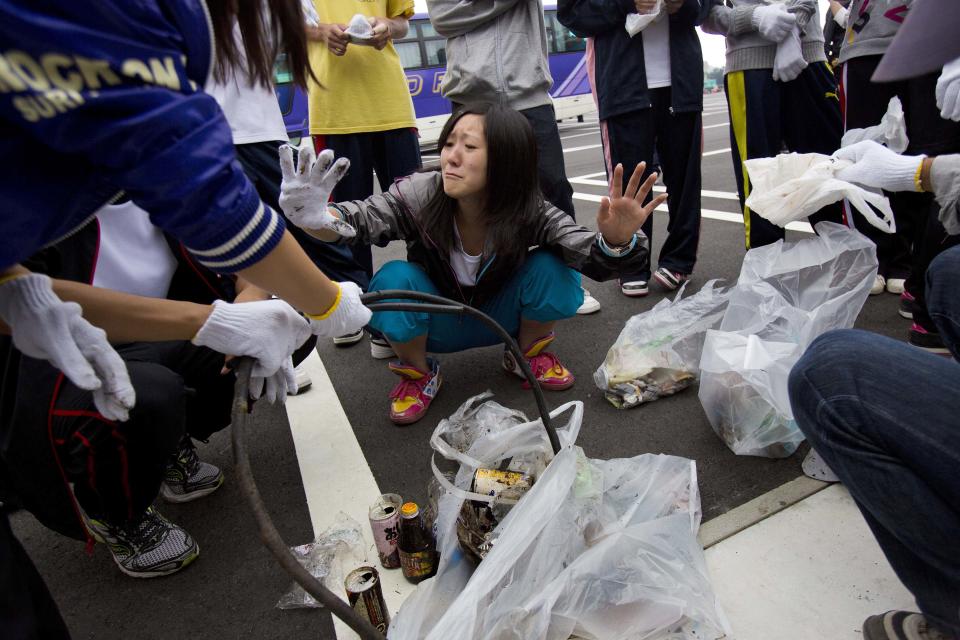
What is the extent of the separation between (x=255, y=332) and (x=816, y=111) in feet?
10.2

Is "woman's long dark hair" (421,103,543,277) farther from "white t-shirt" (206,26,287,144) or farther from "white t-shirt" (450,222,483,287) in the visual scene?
"white t-shirt" (206,26,287,144)

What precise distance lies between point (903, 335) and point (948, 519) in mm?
1921

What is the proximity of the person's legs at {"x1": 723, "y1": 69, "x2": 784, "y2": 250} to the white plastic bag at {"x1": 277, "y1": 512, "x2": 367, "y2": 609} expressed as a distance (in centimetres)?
250

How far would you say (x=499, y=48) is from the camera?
2.83 m

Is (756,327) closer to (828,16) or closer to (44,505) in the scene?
(44,505)

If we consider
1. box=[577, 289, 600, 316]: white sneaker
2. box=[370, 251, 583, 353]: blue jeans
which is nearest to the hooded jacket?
box=[370, 251, 583, 353]: blue jeans

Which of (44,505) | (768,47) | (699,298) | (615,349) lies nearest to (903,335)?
(699,298)

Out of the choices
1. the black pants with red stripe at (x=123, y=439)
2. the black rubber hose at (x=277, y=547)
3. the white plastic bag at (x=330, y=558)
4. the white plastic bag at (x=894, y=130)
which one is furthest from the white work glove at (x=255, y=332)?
the white plastic bag at (x=894, y=130)

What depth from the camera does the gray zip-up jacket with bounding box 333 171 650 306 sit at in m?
2.14

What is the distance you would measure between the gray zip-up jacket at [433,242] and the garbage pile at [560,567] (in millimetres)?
844

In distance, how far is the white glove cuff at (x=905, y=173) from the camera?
1776 millimetres

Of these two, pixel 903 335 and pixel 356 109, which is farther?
pixel 356 109

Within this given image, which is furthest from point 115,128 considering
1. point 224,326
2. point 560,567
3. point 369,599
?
point 560,567

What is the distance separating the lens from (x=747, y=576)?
1439mm
